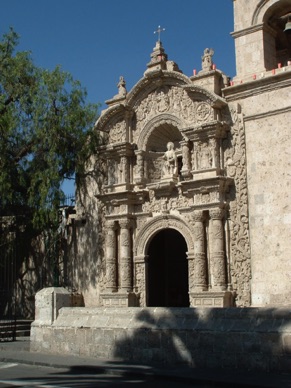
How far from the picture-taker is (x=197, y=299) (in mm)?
16203

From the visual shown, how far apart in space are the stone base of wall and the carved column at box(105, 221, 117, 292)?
5685mm

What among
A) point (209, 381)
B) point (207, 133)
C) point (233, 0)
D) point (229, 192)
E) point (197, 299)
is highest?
point (233, 0)

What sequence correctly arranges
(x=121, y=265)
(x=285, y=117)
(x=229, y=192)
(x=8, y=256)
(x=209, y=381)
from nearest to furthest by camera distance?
(x=209, y=381) → (x=285, y=117) → (x=229, y=192) → (x=121, y=265) → (x=8, y=256)

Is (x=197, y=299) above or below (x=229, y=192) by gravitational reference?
below

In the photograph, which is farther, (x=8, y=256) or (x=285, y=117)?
(x=8, y=256)

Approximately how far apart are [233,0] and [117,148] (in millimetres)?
5979

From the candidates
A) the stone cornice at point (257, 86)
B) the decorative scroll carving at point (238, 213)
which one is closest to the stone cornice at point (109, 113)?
the stone cornice at point (257, 86)

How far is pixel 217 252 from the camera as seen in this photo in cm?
1608

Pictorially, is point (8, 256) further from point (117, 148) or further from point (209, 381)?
point (209, 381)

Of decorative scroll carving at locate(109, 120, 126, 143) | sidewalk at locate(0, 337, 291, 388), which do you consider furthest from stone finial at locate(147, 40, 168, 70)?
sidewalk at locate(0, 337, 291, 388)

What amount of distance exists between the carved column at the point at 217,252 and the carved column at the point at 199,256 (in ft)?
0.86

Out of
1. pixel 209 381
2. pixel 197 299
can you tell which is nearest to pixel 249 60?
pixel 197 299

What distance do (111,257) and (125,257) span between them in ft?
1.78

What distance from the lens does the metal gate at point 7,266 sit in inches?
809
